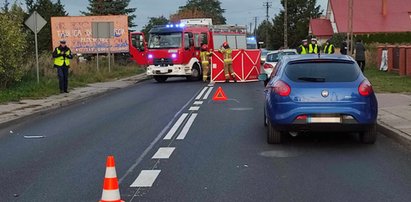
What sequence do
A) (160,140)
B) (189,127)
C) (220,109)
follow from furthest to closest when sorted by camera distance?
1. (220,109)
2. (189,127)
3. (160,140)

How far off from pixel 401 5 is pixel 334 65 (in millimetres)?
67895

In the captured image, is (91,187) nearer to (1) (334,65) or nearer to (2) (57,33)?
(1) (334,65)

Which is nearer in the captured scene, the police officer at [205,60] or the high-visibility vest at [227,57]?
the high-visibility vest at [227,57]

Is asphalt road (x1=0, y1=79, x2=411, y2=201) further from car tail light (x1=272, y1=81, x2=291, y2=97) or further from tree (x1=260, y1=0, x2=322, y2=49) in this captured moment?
tree (x1=260, y1=0, x2=322, y2=49)

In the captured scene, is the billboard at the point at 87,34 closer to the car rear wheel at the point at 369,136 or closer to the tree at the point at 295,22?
the car rear wheel at the point at 369,136

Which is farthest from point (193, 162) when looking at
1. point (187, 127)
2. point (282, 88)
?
point (187, 127)

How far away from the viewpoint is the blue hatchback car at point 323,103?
8.26 metres

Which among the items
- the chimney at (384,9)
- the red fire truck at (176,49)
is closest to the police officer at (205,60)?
the red fire truck at (176,49)

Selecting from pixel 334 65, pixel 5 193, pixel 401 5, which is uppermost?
pixel 401 5

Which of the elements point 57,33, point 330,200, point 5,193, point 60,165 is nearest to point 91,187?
point 5,193

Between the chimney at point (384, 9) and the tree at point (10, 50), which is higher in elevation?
the chimney at point (384, 9)

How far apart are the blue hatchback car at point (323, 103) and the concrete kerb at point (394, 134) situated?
0.50m

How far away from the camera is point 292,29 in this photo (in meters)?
87.2

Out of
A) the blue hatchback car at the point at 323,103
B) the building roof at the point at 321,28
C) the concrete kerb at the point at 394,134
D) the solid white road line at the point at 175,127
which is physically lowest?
the solid white road line at the point at 175,127
